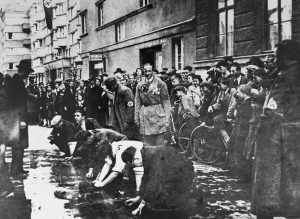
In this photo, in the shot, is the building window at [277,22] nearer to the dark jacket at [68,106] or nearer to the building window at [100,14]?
the dark jacket at [68,106]

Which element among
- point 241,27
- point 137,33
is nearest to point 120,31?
point 137,33

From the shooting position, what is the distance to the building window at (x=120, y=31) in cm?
2496

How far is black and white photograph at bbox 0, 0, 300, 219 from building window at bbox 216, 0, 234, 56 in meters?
0.03

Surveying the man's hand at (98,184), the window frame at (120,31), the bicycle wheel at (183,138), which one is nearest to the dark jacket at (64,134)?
the bicycle wheel at (183,138)

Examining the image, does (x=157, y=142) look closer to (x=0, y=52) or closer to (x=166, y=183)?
(x=166, y=183)

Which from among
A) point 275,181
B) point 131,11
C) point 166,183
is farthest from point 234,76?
point 131,11

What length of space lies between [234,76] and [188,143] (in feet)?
6.87

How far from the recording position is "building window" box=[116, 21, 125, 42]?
983 inches

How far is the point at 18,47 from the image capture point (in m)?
73.3

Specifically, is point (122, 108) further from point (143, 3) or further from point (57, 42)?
point (57, 42)

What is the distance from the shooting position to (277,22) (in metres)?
11.3

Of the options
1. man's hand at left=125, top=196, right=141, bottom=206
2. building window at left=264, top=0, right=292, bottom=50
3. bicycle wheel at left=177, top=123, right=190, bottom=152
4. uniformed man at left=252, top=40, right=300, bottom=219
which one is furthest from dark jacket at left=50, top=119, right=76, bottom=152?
uniformed man at left=252, top=40, right=300, bottom=219

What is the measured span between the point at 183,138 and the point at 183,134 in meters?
0.09

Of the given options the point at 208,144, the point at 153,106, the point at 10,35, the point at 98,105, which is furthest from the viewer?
the point at 10,35
